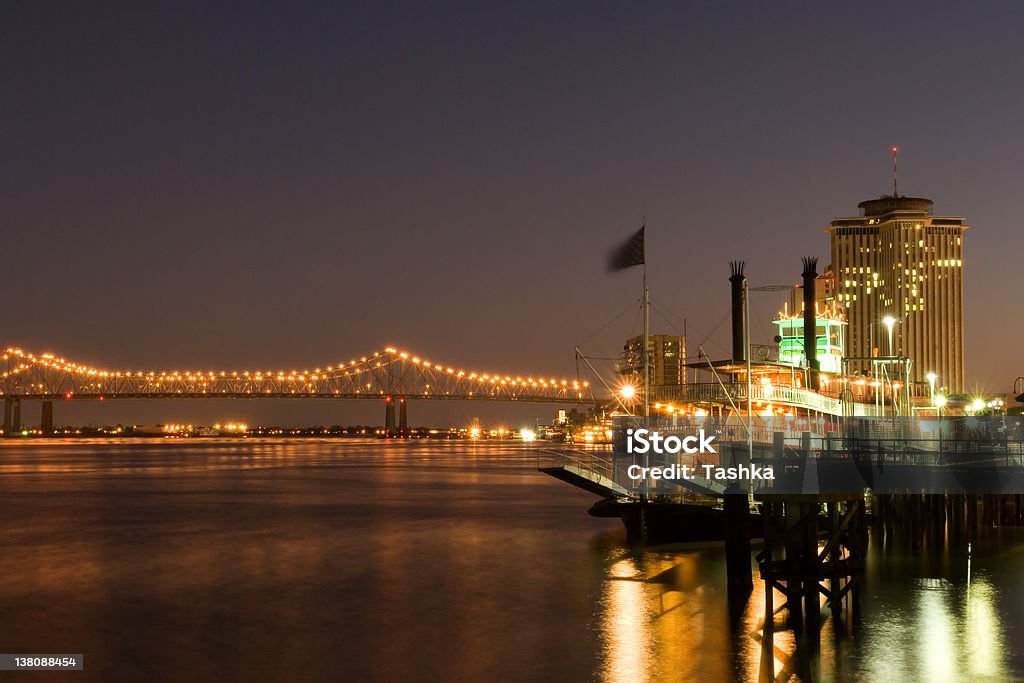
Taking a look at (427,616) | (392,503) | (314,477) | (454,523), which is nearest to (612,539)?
(454,523)

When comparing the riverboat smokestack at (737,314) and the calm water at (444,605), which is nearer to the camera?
the calm water at (444,605)

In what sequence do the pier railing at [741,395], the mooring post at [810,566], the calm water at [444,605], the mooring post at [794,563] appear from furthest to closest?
the pier railing at [741,395]
the mooring post at [794,563]
the mooring post at [810,566]
the calm water at [444,605]

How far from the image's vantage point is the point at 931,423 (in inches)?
2089

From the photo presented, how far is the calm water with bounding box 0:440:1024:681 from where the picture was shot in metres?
20.0

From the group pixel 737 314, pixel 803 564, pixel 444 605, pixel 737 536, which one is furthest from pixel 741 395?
pixel 803 564

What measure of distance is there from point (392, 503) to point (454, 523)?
1147 cm

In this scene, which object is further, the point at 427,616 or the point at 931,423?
the point at 931,423

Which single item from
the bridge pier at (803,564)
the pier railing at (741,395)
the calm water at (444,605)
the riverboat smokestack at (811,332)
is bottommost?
the calm water at (444,605)

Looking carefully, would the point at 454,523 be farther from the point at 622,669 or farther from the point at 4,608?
the point at 622,669

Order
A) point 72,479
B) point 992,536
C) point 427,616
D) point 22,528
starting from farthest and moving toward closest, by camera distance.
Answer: point 72,479, point 22,528, point 992,536, point 427,616

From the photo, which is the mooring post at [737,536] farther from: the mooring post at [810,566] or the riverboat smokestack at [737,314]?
the riverboat smokestack at [737,314]

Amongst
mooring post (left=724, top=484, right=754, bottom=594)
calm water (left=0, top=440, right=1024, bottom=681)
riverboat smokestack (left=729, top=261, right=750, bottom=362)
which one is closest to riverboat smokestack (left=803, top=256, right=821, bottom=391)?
riverboat smokestack (left=729, top=261, right=750, bottom=362)

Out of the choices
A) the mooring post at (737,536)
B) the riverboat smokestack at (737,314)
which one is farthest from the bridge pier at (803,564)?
the riverboat smokestack at (737,314)

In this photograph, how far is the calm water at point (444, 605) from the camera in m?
20.0
